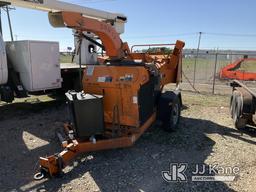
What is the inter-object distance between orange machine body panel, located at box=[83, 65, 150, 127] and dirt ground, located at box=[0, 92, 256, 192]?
2.38 ft

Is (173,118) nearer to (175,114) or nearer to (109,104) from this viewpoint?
(175,114)

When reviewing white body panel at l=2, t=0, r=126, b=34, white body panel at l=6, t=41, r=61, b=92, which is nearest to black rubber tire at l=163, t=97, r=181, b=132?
white body panel at l=6, t=41, r=61, b=92

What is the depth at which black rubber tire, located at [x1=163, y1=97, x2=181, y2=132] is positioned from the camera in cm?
679

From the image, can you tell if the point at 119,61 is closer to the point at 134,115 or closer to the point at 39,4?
the point at 134,115

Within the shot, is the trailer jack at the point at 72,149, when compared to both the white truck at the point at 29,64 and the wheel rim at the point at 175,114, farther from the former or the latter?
the white truck at the point at 29,64

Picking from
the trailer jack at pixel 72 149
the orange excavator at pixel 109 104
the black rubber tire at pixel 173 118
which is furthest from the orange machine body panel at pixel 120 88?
the black rubber tire at pixel 173 118

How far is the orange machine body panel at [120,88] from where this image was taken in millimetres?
5574

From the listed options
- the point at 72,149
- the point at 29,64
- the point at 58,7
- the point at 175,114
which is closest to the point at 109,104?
the point at 72,149

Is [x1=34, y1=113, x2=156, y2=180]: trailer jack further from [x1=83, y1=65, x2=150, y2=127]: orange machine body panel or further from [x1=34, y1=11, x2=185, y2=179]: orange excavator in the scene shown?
[x1=83, y1=65, x2=150, y2=127]: orange machine body panel

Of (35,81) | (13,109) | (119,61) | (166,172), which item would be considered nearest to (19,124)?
(35,81)

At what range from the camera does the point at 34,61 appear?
8570 mm

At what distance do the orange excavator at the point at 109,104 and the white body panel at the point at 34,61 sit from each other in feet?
10.1

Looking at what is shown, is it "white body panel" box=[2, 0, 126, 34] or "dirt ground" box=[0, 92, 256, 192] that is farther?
"white body panel" box=[2, 0, 126, 34]

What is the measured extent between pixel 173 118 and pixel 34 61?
443 cm
